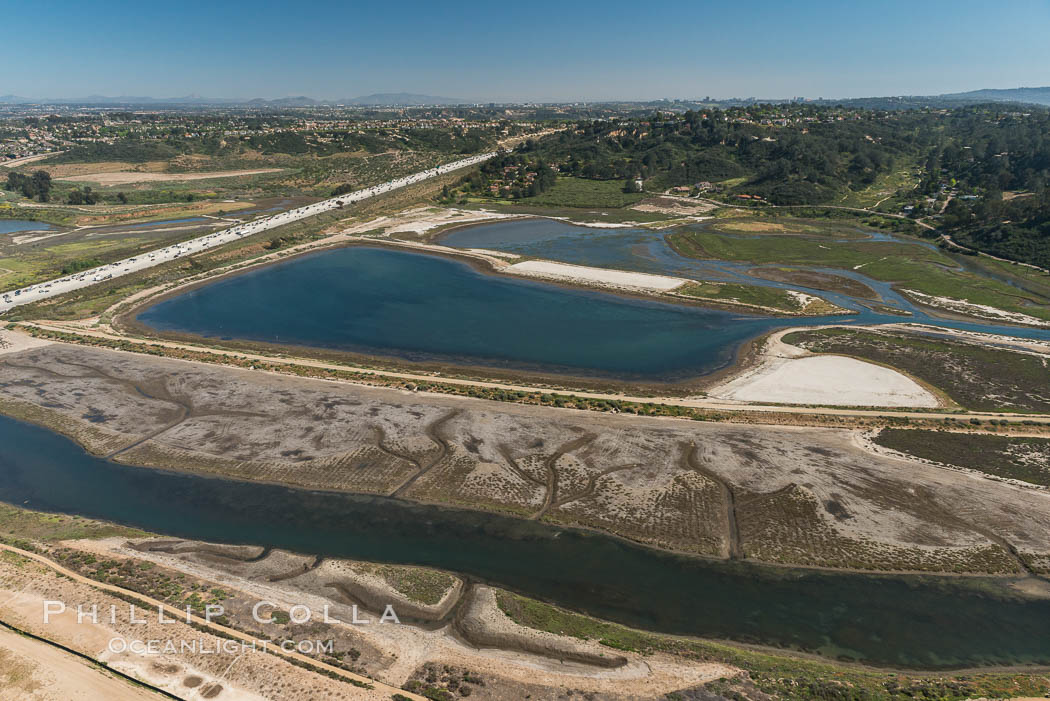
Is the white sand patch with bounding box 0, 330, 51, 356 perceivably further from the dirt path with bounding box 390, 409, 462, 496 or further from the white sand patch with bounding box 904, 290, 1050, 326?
the white sand patch with bounding box 904, 290, 1050, 326

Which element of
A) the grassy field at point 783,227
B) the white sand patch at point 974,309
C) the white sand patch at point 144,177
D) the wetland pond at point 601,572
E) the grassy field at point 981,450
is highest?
the white sand patch at point 144,177

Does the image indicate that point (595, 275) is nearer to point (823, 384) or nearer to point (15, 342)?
point (823, 384)

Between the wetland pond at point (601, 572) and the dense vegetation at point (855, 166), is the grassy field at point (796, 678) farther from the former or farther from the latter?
the dense vegetation at point (855, 166)

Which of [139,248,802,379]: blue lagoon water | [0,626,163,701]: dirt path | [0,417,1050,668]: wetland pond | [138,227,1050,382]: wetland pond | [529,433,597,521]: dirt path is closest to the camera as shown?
[0,626,163,701]: dirt path

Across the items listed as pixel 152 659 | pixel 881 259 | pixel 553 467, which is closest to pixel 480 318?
pixel 553 467

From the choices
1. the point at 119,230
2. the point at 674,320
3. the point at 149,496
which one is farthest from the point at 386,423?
the point at 119,230

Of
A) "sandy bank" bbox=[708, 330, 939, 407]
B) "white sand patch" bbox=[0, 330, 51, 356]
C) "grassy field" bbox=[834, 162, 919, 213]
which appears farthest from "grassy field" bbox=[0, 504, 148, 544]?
"grassy field" bbox=[834, 162, 919, 213]

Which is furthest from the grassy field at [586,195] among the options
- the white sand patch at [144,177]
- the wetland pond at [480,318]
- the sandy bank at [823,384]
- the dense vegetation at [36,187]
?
the dense vegetation at [36,187]
